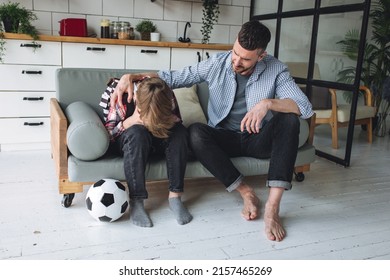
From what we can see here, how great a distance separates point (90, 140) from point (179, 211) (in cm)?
55

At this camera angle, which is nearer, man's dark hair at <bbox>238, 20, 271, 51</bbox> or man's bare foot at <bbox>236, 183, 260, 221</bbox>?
man's dark hair at <bbox>238, 20, 271, 51</bbox>

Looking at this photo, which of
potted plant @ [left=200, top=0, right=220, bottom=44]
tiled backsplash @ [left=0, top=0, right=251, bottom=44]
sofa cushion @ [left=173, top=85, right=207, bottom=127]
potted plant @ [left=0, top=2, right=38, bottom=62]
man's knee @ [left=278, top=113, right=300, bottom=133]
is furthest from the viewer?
potted plant @ [left=200, top=0, right=220, bottom=44]

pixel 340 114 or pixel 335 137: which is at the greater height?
pixel 340 114

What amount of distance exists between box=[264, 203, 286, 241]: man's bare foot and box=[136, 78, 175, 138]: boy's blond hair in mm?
636

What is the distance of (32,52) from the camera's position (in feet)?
10.0

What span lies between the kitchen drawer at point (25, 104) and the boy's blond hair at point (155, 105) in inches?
61.4

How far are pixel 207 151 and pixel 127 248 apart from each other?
616 mm

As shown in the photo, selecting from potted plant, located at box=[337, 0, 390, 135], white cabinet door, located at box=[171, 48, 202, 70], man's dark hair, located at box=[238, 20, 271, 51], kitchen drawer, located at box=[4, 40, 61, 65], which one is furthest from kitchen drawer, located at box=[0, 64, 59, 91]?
potted plant, located at box=[337, 0, 390, 135]

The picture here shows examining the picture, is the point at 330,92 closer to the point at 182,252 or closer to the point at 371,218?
the point at 371,218

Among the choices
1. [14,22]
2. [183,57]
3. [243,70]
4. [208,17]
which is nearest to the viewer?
[243,70]

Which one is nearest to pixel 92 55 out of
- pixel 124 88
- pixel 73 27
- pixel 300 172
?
pixel 73 27

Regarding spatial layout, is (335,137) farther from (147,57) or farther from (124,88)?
(124,88)

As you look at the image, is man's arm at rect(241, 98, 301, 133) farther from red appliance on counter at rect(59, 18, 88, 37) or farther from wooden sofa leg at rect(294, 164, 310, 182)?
red appliance on counter at rect(59, 18, 88, 37)

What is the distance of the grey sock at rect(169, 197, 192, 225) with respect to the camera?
6.40 ft
